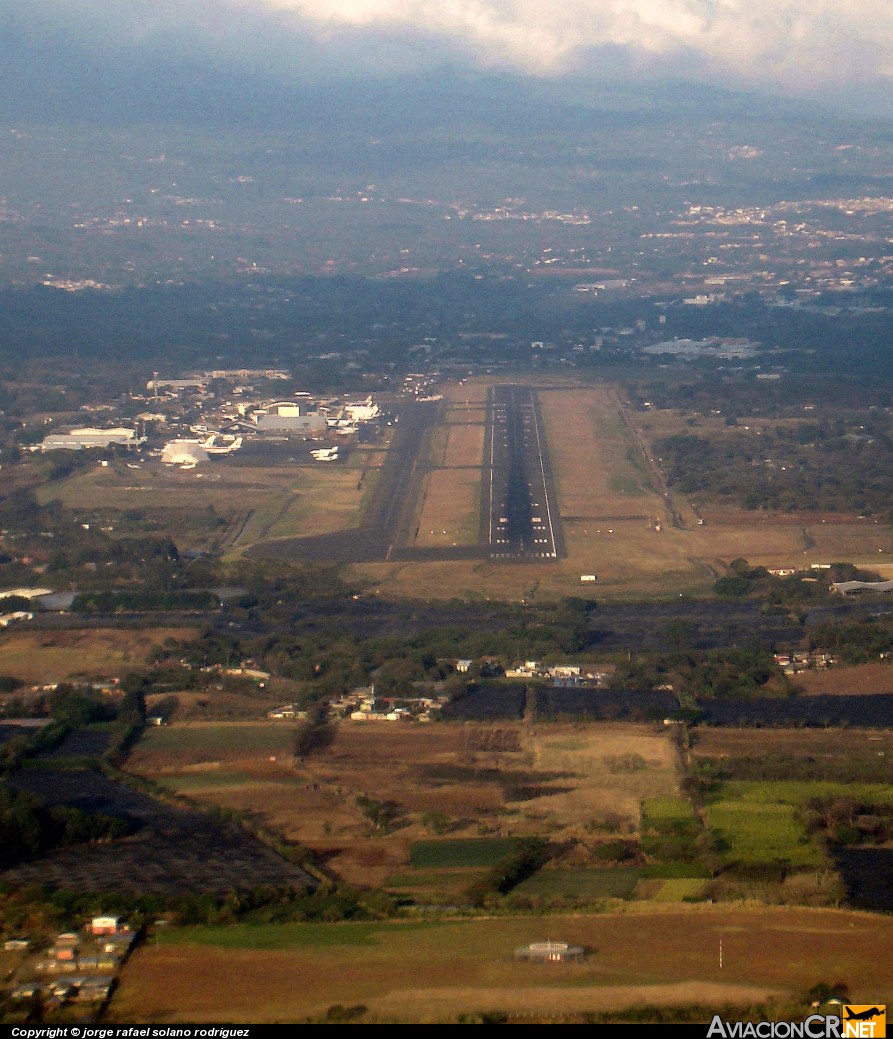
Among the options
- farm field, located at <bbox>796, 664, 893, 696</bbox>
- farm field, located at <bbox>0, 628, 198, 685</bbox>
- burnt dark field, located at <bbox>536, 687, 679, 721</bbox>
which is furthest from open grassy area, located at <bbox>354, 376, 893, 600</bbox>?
burnt dark field, located at <bbox>536, 687, 679, 721</bbox>

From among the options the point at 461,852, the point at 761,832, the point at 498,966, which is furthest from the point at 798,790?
the point at 498,966

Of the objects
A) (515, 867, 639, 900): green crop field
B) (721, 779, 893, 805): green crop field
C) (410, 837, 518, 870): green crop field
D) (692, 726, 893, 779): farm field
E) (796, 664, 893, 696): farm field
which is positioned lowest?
(796, 664, 893, 696): farm field

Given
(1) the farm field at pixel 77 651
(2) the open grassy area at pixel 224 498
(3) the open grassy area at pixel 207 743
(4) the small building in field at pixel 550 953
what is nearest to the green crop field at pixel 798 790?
(4) the small building in field at pixel 550 953

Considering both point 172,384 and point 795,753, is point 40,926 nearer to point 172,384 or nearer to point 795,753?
point 795,753

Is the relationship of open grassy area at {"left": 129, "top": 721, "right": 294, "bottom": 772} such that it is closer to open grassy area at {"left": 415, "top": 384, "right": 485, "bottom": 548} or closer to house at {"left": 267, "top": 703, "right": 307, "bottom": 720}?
house at {"left": 267, "top": 703, "right": 307, "bottom": 720}

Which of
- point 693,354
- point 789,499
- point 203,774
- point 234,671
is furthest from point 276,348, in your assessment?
point 203,774

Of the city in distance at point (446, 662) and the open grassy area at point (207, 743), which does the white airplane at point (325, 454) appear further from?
the open grassy area at point (207, 743)

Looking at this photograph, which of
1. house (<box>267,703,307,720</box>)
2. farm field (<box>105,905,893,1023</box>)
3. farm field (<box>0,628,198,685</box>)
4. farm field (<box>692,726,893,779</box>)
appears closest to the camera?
farm field (<box>105,905,893,1023</box>)
